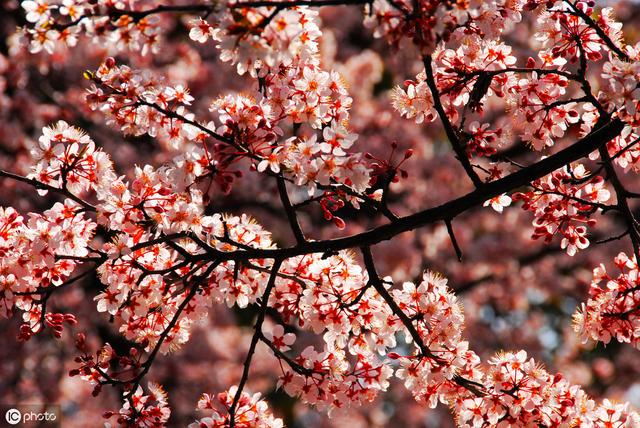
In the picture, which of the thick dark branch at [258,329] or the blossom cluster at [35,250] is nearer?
the thick dark branch at [258,329]

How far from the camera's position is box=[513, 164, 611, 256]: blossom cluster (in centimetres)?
333

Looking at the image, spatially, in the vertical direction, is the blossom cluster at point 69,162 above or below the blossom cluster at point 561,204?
above

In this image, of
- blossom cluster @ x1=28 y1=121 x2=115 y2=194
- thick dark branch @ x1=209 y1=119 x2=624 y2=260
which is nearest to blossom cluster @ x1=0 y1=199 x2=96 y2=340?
blossom cluster @ x1=28 y1=121 x2=115 y2=194

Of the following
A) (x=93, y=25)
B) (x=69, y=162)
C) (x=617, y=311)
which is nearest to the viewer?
(x=93, y=25)

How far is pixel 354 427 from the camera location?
57.0 feet

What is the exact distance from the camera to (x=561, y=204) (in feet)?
11.0

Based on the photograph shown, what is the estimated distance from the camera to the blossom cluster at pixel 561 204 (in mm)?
3328

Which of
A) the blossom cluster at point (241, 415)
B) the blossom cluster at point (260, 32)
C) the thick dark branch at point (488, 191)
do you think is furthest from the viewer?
the blossom cluster at point (241, 415)

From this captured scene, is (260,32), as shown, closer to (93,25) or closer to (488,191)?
(93,25)

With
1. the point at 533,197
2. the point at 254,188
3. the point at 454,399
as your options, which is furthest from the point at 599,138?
the point at 254,188

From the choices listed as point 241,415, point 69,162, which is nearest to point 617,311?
point 241,415

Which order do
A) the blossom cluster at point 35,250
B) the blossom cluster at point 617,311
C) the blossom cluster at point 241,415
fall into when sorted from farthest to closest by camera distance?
the blossom cluster at point 617,311 < the blossom cluster at point 241,415 < the blossom cluster at point 35,250

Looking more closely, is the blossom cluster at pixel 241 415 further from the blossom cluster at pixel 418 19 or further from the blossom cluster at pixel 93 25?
the blossom cluster at pixel 418 19

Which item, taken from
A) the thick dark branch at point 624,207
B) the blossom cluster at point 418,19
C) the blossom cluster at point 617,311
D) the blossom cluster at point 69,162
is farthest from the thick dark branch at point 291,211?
the blossom cluster at point 617,311
